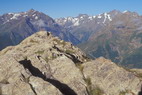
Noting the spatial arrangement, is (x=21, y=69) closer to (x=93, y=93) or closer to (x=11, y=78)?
(x=11, y=78)

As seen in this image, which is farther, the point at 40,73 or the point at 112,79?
the point at 40,73

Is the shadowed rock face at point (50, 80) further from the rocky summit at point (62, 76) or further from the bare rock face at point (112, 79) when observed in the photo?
the bare rock face at point (112, 79)

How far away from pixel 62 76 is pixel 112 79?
13.6 meters

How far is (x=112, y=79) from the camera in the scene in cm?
8062

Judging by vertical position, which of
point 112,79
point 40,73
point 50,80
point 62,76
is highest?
point 40,73

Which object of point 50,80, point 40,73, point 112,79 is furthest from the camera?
point 40,73

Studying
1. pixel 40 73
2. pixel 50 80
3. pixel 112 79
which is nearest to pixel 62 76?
pixel 50 80

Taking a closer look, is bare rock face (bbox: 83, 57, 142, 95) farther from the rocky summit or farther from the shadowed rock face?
the shadowed rock face

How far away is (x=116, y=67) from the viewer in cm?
8388

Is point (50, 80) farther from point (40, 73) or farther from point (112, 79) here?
point (112, 79)

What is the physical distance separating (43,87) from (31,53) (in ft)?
88.3

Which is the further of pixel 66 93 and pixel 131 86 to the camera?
pixel 131 86

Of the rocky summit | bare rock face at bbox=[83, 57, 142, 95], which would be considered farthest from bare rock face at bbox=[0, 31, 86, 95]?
Result: bare rock face at bbox=[83, 57, 142, 95]

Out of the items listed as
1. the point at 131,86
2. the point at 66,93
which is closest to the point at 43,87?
the point at 66,93
